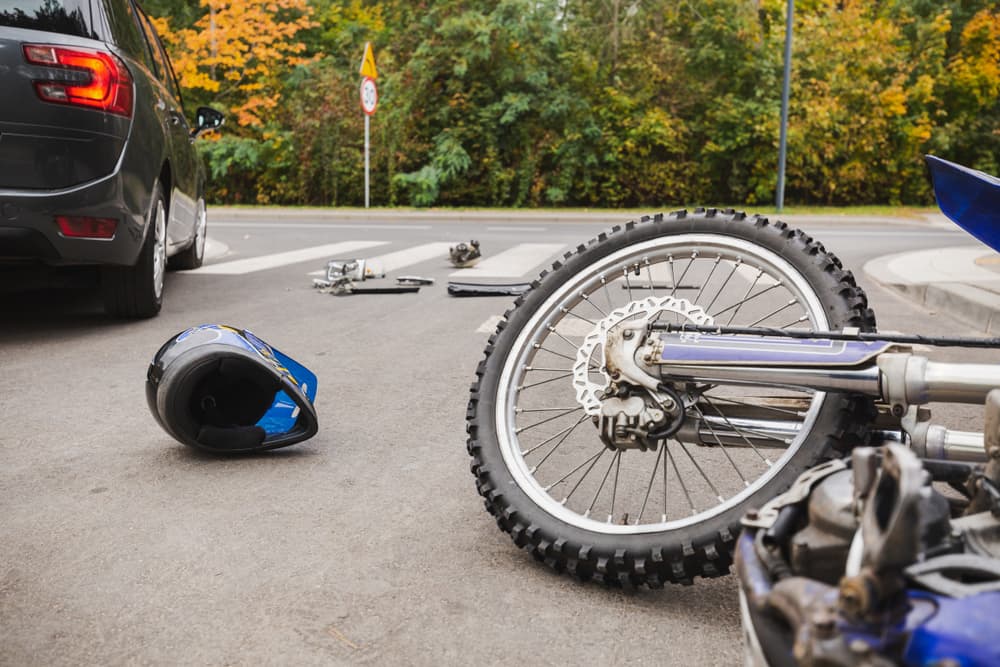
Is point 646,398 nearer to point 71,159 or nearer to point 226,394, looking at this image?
point 226,394

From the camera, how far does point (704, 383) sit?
242 cm

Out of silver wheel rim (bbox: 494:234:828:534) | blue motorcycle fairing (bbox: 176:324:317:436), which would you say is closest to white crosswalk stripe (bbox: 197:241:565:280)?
blue motorcycle fairing (bbox: 176:324:317:436)

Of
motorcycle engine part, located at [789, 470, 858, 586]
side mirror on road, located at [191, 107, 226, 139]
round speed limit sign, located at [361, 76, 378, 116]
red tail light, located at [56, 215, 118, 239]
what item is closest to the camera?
motorcycle engine part, located at [789, 470, 858, 586]

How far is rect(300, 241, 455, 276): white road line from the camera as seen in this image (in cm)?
973

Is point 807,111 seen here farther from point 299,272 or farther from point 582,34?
point 299,272

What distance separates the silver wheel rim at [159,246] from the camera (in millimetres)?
6165

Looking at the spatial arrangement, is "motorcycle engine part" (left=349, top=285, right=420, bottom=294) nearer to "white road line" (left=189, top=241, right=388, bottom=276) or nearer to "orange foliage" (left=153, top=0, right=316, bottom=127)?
"white road line" (left=189, top=241, right=388, bottom=276)

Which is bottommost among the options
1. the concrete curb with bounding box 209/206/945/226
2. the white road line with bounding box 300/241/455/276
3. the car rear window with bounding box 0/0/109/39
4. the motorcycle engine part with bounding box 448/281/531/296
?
the concrete curb with bounding box 209/206/945/226

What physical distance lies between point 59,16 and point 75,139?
0.64 m

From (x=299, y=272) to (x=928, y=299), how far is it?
5.19 m

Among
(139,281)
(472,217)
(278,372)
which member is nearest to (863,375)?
(278,372)

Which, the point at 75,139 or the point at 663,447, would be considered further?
the point at 75,139

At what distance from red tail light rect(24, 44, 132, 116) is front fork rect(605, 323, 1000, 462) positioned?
Result: 12.4 feet

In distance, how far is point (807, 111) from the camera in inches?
914
